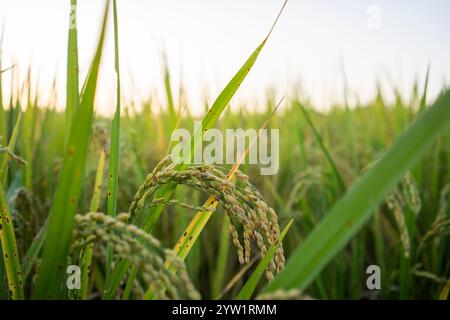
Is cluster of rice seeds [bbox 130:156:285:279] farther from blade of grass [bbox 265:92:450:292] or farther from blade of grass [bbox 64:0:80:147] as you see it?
blade of grass [bbox 64:0:80:147]

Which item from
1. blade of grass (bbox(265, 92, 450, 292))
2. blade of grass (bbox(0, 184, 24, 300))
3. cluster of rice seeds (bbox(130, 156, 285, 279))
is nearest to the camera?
blade of grass (bbox(265, 92, 450, 292))

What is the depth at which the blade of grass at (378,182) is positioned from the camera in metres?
0.58

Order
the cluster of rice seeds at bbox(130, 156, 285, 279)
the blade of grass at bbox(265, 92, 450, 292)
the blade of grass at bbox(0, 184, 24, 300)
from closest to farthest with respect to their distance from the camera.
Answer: the blade of grass at bbox(265, 92, 450, 292) < the cluster of rice seeds at bbox(130, 156, 285, 279) < the blade of grass at bbox(0, 184, 24, 300)

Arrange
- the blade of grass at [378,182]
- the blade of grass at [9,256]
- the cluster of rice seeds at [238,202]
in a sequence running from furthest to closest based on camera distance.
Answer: the blade of grass at [9,256] → the cluster of rice seeds at [238,202] → the blade of grass at [378,182]

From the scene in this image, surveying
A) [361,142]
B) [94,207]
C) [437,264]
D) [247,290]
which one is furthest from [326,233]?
[361,142]

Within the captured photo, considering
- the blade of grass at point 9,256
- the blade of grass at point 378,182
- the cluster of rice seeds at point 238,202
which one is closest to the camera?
the blade of grass at point 378,182

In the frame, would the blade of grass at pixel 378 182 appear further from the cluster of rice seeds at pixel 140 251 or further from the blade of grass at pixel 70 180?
the blade of grass at pixel 70 180

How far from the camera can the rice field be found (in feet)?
2.00

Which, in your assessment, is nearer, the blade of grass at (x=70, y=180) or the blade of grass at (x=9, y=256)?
the blade of grass at (x=70, y=180)

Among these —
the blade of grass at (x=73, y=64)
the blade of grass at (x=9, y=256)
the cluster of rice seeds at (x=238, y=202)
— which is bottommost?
the blade of grass at (x=9, y=256)

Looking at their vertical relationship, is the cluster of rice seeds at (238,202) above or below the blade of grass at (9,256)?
above

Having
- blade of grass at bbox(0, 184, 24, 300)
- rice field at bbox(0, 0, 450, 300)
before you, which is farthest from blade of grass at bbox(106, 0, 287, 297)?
blade of grass at bbox(0, 184, 24, 300)

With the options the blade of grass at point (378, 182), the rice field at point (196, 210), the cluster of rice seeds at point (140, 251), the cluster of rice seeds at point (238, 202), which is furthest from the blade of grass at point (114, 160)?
the blade of grass at point (378, 182)
